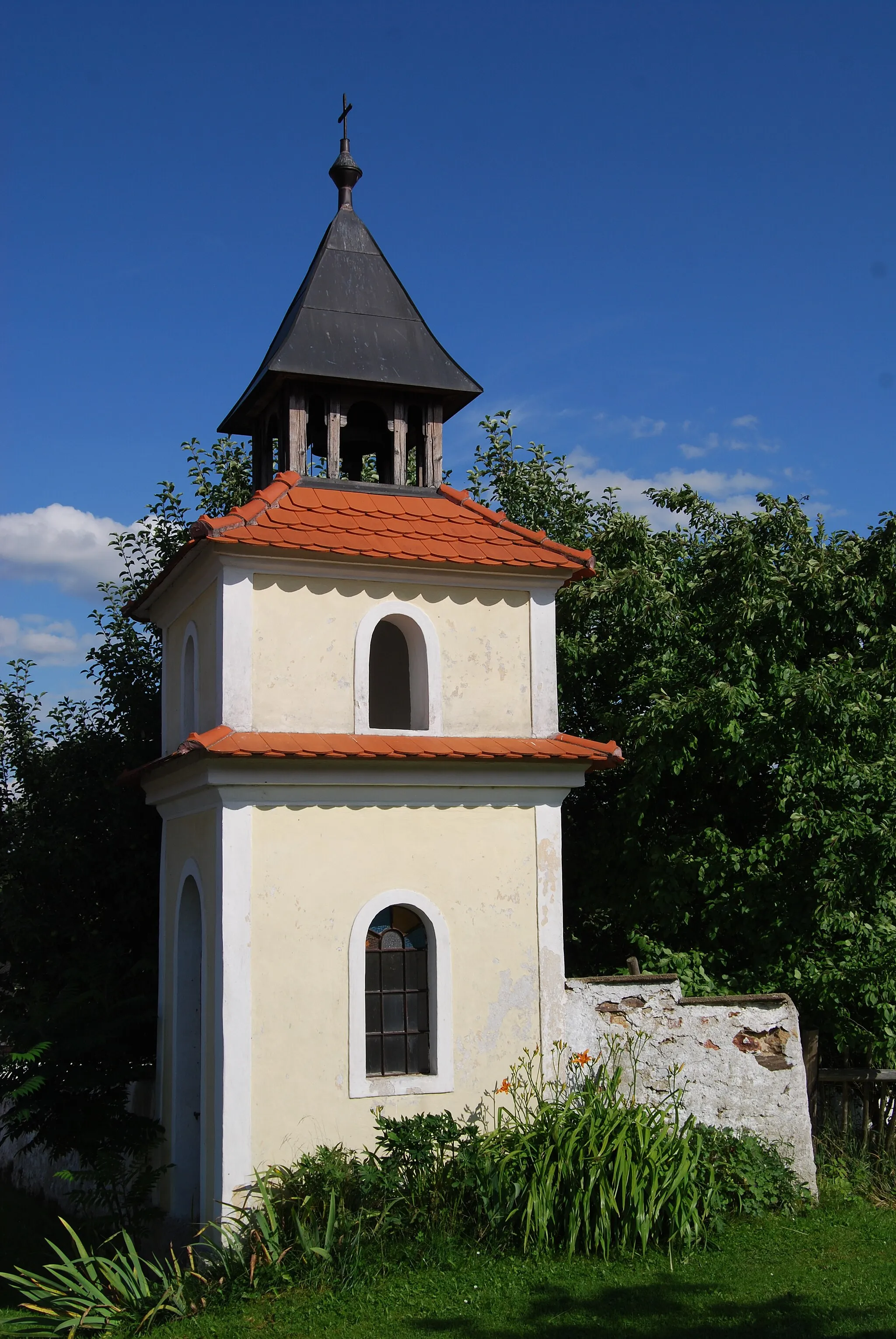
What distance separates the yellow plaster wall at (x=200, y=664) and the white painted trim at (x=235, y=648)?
0.64ft

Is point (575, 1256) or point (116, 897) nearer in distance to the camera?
point (575, 1256)

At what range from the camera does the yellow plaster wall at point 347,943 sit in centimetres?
920

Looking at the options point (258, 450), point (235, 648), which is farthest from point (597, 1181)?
point (258, 450)

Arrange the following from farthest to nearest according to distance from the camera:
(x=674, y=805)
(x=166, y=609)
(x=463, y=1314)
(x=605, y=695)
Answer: (x=605, y=695)
(x=674, y=805)
(x=166, y=609)
(x=463, y=1314)

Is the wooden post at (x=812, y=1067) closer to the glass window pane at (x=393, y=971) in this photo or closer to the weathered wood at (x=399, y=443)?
the glass window pane at (x=393, y=971)

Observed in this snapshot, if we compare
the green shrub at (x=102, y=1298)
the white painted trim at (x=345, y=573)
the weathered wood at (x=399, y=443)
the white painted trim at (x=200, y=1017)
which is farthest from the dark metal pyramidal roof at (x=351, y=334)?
the green shrub at (x=102, y=1298)

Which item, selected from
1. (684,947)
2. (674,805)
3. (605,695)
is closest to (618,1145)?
(684,947)

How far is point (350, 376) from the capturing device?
11.1m

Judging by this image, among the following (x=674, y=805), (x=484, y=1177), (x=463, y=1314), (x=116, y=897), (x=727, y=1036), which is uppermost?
(x=674, y=805)

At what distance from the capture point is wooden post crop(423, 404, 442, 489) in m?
11.6

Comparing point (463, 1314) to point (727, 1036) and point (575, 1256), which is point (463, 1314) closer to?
point (575, 1256)

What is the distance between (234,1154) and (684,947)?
17.3 feet

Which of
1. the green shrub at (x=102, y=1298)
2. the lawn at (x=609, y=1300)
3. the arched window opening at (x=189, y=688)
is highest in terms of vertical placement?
the arched window opening at (x=189, y=688)

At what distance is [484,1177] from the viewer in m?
8.88
